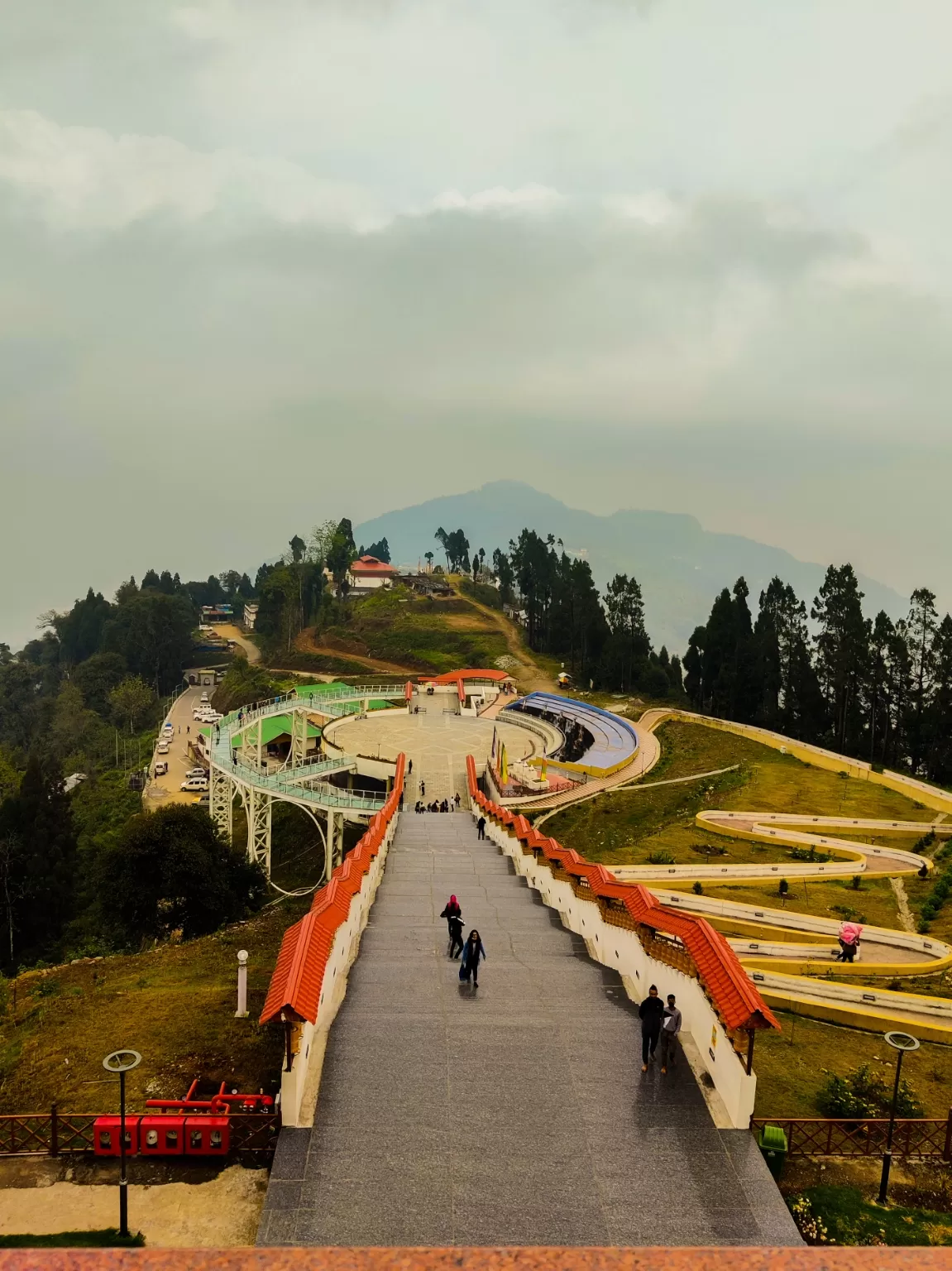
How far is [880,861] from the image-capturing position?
2744 centimetres

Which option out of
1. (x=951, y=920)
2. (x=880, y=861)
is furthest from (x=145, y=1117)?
(x=880, y=861)

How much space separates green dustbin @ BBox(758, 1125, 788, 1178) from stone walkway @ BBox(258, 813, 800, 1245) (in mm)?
279

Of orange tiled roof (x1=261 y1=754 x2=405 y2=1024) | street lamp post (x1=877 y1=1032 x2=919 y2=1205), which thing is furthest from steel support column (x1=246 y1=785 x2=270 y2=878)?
street lamp post (x1=877 y1=1032 x2=919 y2=1205)

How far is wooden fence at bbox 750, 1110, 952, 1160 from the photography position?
32.1 feet

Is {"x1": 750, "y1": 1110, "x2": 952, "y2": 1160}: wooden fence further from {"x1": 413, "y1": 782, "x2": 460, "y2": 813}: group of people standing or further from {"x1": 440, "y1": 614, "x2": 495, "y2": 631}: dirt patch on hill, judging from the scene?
{"x1": 440, "y1": 614, "x2": 495, "y2": 631}: dirt patch on hill

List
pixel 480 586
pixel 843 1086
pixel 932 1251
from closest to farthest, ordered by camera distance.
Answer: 1. pixel 932 1251
2. pixel 843 1086
3. pixel 480 586

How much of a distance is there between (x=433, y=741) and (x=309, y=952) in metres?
37.4

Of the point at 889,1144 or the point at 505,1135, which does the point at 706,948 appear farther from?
the point at 505,1135

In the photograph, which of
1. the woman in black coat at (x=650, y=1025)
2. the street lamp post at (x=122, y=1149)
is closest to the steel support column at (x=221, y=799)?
the woman in black coat at (x=650, y=1025)

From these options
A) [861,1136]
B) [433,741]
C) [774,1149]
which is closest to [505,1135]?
[774,1149]

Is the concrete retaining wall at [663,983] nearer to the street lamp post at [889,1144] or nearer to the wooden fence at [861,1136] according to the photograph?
the wooden fence at [861,1136]

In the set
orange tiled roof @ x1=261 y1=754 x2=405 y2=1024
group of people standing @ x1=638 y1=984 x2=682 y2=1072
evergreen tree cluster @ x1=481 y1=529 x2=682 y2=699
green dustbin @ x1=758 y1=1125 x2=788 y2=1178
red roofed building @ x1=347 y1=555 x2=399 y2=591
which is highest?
red roofed building @ x1=347 y1=555 x2=399 y2=591

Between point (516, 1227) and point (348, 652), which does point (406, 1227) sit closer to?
point (516, 1227)

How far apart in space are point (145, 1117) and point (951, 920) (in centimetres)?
2020
